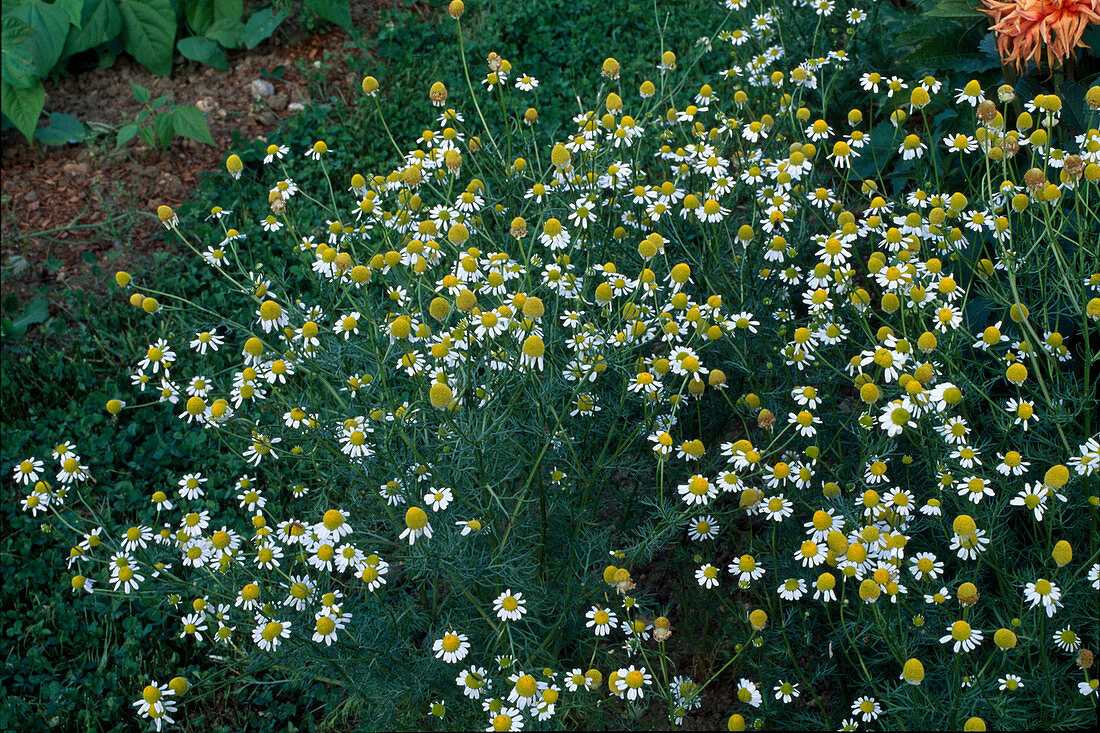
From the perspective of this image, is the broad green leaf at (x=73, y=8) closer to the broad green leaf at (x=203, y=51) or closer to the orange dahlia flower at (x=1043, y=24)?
the broad green leaf at (x=203, y=51)

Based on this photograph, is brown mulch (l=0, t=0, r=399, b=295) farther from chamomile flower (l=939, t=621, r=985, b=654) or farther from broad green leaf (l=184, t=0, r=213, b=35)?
chamomile flower (l=939, t=621, r=985, b=654)

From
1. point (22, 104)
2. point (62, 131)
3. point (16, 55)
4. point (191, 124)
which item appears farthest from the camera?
point (62, 131)

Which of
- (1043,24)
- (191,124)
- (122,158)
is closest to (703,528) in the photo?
(1043,24)

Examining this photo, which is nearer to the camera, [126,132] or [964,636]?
[964,636]

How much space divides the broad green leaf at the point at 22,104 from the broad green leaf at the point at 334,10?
1408mm

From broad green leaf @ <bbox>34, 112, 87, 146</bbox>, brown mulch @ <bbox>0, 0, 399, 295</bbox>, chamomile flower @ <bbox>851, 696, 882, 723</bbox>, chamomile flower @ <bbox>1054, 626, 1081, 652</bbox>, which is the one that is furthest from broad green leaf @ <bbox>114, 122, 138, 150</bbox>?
chamomile flower @ <bbox>1054, 626, 1081, 652</bbox>

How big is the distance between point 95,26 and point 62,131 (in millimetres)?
568

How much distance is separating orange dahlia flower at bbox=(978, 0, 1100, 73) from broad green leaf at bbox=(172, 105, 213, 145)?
3.45 metres

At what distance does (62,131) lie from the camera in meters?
4.93

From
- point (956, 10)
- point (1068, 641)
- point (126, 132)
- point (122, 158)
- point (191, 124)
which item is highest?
point (956, 10)

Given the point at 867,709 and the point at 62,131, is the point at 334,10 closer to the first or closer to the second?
the point at 62,131

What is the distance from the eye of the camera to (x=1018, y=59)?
2992 millimetres

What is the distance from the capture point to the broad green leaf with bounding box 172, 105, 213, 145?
15.4 ft

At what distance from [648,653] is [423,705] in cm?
63
